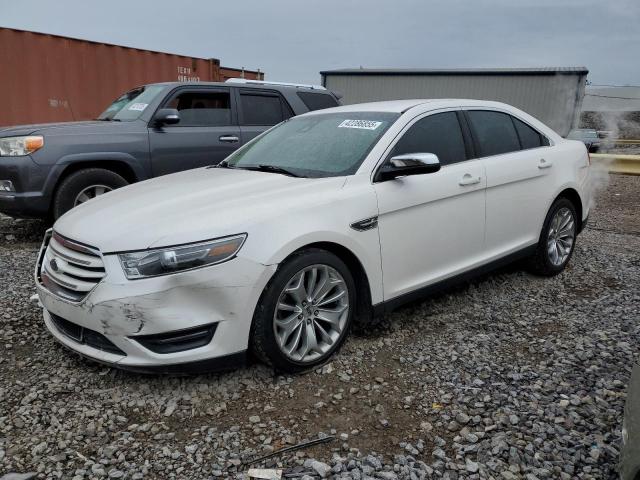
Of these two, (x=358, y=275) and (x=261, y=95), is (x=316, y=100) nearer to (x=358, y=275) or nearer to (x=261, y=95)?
(x=261, y=95)

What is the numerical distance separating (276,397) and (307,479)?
0.66 metres

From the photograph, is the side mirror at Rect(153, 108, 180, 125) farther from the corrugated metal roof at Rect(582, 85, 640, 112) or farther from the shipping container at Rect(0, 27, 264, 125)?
the corrugated metal roof at Rect(582, 85, 640, 112)

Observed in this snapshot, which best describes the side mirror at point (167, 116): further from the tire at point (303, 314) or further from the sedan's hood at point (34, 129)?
the tire at point (303, 314)

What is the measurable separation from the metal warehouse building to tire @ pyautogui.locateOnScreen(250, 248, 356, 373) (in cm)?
1812

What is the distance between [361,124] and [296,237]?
50.0 inches

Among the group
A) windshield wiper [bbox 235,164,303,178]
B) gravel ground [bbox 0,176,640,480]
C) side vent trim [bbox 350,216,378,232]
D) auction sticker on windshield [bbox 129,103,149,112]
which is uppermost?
auction sticker on windshield [bbox 129,103,149,112]

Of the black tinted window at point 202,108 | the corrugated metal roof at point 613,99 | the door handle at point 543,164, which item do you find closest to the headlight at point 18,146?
the black tinted window at point 202,108

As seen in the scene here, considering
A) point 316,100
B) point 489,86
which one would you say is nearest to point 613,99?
point 489,86

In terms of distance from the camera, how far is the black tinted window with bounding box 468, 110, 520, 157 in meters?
4.04

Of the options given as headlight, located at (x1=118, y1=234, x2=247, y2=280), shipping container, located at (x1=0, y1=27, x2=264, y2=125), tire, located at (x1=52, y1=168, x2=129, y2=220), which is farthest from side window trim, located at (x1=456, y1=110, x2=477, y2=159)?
shipping container, located at (x1=0, y1=27, x2=264, y2=125)

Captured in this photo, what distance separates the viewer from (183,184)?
343cm

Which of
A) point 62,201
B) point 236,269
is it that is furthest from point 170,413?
point 62,201

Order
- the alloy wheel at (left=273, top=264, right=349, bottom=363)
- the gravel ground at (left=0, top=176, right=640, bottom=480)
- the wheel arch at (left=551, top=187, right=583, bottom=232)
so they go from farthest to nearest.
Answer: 1. the wheel arch at (left=551, top=187, right=583, bottom=232)
2. the alloy wheel at (left=273, top=264, right=349, bottom=363)
3. the gravel ground at (left=0, top=176, right=640, bottom=480)

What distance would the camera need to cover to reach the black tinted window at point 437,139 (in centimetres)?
355
